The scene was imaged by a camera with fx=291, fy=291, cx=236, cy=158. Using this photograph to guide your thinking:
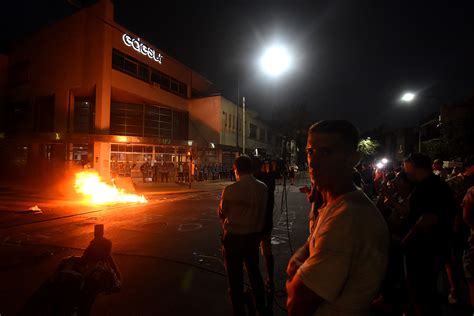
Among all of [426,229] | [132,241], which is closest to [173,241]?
[132,241]

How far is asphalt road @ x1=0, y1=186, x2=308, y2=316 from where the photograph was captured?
400cm

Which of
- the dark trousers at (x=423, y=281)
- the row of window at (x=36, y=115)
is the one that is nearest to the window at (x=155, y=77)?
the row of window at (x=36, y=115)

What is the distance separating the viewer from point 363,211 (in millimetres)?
1405

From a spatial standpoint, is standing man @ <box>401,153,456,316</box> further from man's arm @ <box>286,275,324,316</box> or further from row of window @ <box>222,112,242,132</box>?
row of window @ <box>222,112,242,132</box>

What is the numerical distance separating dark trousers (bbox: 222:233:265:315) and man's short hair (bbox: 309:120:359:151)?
2.13 m

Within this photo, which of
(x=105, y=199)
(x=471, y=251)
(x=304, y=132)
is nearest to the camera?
(x=471, y=251)

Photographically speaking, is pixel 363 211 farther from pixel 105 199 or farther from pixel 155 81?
pixel 155 81

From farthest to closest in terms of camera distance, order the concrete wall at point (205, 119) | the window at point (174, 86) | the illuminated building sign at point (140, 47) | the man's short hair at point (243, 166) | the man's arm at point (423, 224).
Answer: the window at point (174, 86) → the concrete wall at point (205, 119) → the illuminated building sign at point (140, 47) → the man's short hair at point (243, 166) → the man's arm at point (423, 224)

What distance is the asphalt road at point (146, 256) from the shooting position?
4.00 m

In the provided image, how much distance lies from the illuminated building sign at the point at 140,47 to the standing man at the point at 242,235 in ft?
90.3

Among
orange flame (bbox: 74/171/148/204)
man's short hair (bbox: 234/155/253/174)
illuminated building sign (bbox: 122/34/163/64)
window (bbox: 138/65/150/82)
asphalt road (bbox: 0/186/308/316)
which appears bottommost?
asphalt road (bbox: 0/186/308/316)

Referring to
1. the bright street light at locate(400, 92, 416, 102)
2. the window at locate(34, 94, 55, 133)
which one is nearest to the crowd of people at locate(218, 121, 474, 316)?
the bright street light at locate(400, 92, 416, 102)

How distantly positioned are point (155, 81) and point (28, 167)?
14776 millimetres

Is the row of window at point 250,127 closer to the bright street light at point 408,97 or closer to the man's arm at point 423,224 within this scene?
the bright street light at point 408,97
